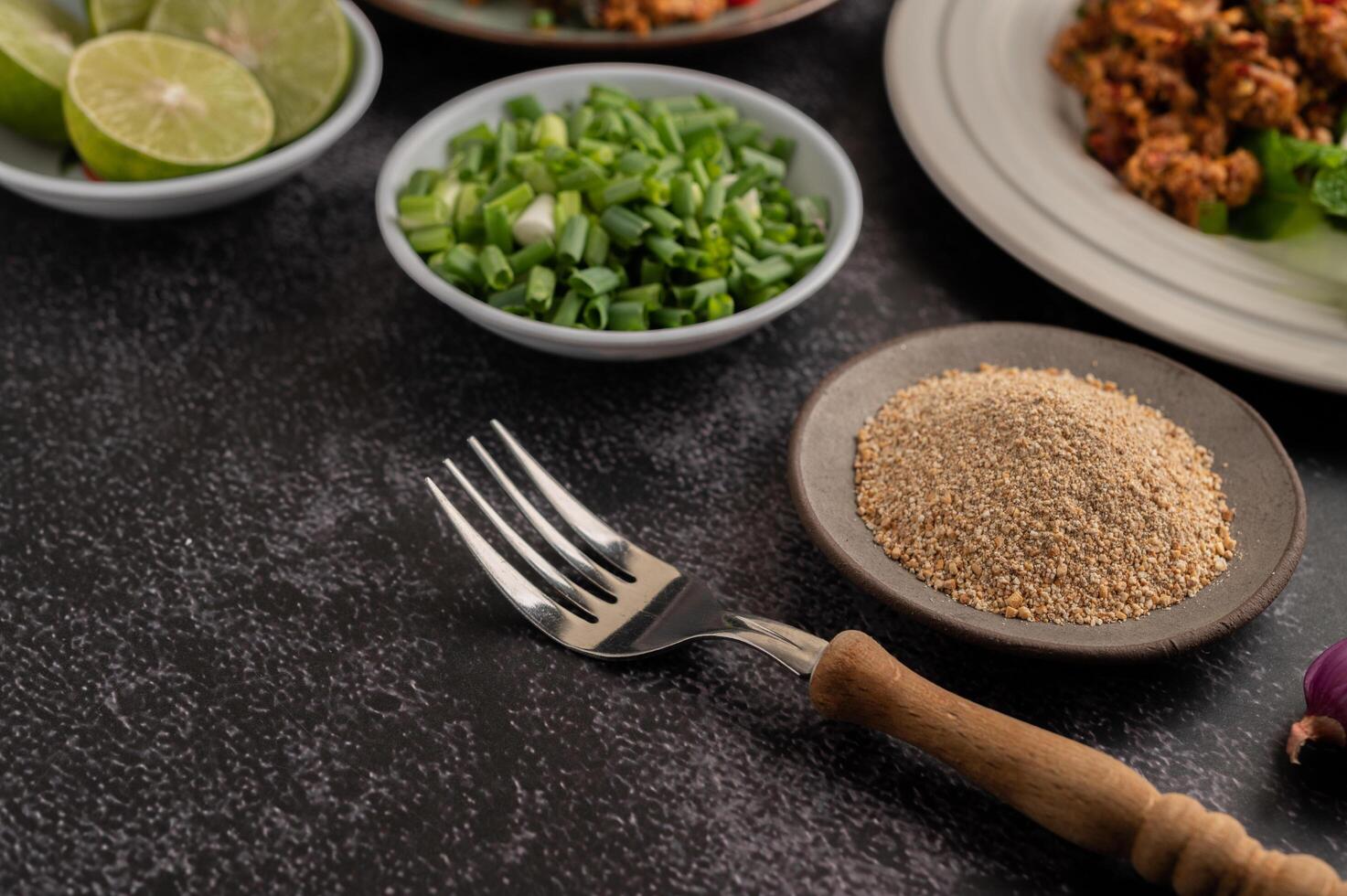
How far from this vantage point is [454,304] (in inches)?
44.8

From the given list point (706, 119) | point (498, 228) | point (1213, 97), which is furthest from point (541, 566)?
point (1213, 97)

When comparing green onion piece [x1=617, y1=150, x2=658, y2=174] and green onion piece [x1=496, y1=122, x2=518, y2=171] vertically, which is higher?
green onion piece [x1=617, y1=150, x2=658, y2=174]

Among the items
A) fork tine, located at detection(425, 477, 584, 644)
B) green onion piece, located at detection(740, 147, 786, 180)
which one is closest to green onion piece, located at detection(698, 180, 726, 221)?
green onion piece, located at detection(740, 147, 786, 180)

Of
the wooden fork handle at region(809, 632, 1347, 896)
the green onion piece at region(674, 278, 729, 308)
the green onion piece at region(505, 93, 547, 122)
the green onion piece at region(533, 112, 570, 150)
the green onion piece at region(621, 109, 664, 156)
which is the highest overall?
the green onion piece at region(621, 109, 664, 156)

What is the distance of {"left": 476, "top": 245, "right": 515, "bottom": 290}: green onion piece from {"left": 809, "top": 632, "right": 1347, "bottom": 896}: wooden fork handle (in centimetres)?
52

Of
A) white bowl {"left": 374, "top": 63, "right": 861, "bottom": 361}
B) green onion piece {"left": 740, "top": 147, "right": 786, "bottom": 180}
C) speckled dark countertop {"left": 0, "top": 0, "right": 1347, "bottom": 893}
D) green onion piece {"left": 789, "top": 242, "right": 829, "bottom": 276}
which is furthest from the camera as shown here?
green onion piece {"left": 740, "top": 147, "right": 786, "bottom": 180}

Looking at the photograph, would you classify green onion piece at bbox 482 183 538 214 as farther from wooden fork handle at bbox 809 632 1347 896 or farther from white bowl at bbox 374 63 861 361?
wooden fork handle at bbox 809 632 1347 896

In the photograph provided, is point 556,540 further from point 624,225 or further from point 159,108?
point 159,108

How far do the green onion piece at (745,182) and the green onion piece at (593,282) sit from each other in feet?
0.62

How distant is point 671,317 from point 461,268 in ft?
0.74

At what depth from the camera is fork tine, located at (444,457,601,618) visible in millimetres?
972

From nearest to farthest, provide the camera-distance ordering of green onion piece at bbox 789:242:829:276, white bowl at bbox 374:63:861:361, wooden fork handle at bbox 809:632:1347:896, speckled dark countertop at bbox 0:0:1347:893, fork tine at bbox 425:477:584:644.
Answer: wooden fork handle at bbox 809:632:1347:896
speckled dark countertop at bbox 0:0:1347:893
fork tine at bbox 425:477:584:644
white bowl at bbox 374:63:861:361
green onion piece at bbox 789:242:829:276

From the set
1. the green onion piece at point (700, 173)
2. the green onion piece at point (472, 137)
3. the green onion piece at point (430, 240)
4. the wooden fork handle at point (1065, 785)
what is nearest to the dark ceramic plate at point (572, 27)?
the green onion piece at point (472, 137)

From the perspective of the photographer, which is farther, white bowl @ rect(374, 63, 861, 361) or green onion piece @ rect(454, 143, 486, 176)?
green onion piece @ rect(454, 143, 486, 176)
